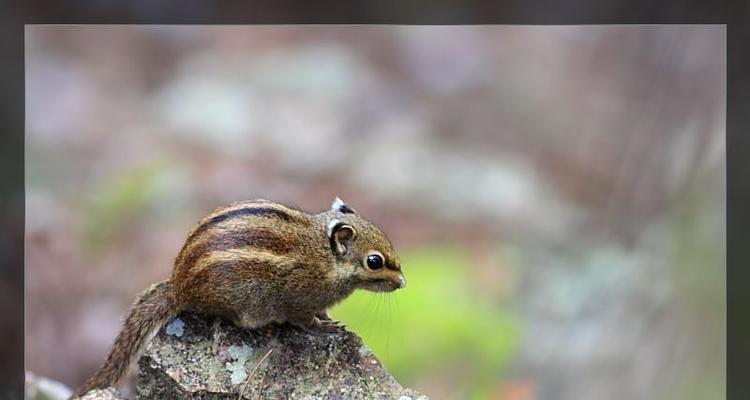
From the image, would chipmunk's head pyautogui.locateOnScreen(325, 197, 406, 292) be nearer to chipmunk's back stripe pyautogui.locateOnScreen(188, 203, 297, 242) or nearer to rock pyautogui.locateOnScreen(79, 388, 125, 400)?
chipmunk's back stripe pyautogui.locateOnScreen(188, 203, 297, 242)

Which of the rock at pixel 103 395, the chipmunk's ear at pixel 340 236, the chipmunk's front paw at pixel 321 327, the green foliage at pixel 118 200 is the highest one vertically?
the green foliage at pixel 118 200

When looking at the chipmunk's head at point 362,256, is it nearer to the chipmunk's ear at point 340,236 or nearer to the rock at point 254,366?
the chipmunk's ear at point 340,236

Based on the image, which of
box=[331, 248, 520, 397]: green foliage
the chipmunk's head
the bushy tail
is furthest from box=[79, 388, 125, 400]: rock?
box=[331, 248, 520, 397]: green foliage

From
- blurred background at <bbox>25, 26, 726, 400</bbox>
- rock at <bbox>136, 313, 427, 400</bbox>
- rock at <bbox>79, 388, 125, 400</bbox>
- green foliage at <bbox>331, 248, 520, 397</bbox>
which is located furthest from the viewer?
green foliage at <bbox>331, 248, 520, 397</bbox>

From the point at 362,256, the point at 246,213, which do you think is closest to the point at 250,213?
the point at 246,213

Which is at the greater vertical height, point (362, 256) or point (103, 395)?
point (362, 256)

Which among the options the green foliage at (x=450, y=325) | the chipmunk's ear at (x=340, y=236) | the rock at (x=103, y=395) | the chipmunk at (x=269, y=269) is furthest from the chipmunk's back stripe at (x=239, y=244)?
the green foliage at (x=450, y=325)

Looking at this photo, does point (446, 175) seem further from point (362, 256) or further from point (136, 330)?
point (136, 330)
